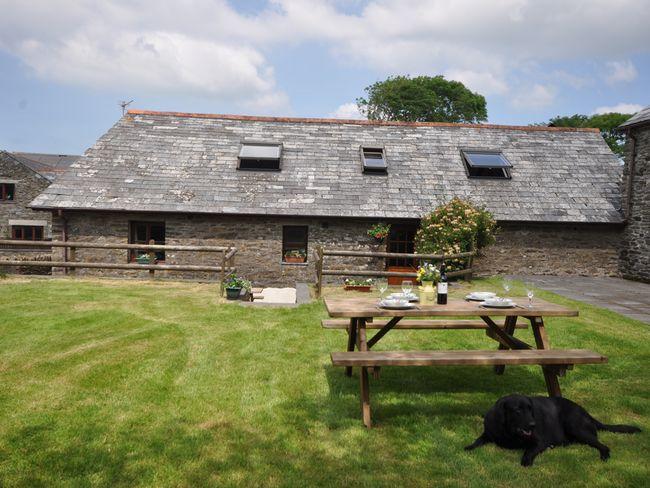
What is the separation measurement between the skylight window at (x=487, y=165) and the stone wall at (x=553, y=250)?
7.30ft

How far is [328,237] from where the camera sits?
15430mm

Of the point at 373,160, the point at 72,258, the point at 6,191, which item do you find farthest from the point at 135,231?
the point at 6,191

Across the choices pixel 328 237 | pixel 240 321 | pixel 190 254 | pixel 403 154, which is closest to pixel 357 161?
pixel 403 154

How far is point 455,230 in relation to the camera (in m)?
13.8

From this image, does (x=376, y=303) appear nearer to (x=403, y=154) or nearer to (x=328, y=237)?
(x=328, y=237)

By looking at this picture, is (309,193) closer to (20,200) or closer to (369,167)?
(369,167)

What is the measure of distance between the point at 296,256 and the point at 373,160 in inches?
173

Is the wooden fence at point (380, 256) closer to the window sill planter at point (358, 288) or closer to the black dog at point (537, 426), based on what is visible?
the window sill planter at point (358, 288)

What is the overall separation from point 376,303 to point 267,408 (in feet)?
5.23

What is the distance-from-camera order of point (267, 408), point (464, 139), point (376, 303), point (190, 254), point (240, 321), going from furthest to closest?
1. point (464, 139)
2. point (190, 254)
3. point (240, 321)
4. point (376, 303)
5. point (267, 408)

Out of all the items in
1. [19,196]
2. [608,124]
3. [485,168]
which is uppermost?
[608,124]

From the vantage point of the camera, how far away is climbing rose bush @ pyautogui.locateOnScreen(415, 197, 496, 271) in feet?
45.6

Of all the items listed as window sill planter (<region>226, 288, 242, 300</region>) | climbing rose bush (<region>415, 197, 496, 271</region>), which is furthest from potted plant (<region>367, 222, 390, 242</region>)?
window sill planter (<region>226, 288, 242, 300</region>)

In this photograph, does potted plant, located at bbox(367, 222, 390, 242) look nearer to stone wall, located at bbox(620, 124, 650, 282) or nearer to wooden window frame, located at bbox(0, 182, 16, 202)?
stone wall, located at bbox(620, 124, 650, 282)
